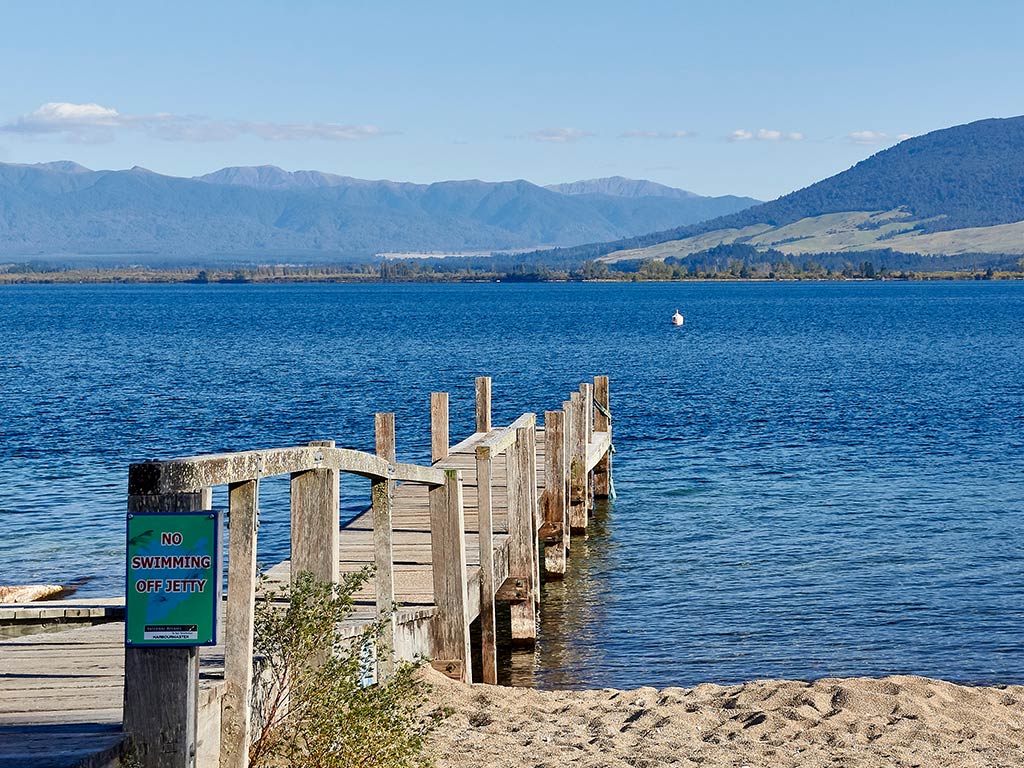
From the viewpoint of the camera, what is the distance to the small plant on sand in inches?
250

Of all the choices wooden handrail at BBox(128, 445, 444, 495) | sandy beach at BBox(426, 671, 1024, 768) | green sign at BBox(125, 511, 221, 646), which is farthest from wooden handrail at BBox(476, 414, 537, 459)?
green sign at BBox(125, 511, 221, 646)

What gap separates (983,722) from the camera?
10.3 m

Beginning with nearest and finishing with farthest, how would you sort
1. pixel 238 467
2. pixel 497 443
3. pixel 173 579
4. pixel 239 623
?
pixel 173 579 → pixel 238 467 → pixel 239 623 → pixel 497 443

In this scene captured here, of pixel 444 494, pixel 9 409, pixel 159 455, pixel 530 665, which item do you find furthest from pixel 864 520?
pixel 9 409

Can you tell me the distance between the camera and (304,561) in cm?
646

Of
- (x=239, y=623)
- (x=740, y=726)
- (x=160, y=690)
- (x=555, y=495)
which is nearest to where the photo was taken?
(x=160, y=690)

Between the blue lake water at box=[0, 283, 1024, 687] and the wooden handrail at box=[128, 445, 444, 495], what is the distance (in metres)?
7.51

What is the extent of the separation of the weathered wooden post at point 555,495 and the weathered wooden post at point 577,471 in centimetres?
264

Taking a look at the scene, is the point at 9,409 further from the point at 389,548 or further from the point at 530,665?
the point at 389,548

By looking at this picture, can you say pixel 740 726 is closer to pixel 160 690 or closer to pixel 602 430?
pixel 160 690

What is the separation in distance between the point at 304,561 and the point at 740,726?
189 inches

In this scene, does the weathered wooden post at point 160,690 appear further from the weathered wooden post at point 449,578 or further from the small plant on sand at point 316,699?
the weathered wooden post at point 449,578

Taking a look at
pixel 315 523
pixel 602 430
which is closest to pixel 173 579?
pixel 315 523

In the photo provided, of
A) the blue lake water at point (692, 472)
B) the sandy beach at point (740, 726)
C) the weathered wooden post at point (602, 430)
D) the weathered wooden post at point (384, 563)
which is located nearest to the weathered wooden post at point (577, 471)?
the blue lake water at point (692, 472)
